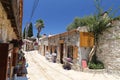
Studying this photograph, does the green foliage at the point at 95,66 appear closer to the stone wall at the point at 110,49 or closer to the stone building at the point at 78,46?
the stone wall at the point at 110,49

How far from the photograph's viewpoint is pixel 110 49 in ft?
40.5

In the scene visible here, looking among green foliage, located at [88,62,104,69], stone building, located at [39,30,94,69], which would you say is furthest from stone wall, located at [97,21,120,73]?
stone building, located at [39,30,94,69]

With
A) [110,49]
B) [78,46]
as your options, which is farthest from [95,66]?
[78,46]

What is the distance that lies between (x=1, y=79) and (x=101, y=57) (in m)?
11.3

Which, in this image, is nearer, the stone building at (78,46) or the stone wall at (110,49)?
the stone wall at (110,49)

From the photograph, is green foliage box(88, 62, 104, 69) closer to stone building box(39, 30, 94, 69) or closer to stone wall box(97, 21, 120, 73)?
stone wall box(97, 21, 120, 73)

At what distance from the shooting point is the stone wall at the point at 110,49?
11.9 meters

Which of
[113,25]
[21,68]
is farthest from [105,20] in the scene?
[21,68]

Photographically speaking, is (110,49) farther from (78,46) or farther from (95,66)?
(78,46)

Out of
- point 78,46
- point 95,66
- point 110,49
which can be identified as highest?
point 78,46

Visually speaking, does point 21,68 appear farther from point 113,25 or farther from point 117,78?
point 113,25

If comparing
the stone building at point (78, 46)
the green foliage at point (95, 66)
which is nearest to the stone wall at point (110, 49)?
the green foliage at point (95, 66)

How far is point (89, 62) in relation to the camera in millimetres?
12891

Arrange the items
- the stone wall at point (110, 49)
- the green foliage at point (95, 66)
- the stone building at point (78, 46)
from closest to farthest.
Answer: the stone wall at point (110, 49)
the green foliage at point (95, 66)
the stone building at point (78, 46)
